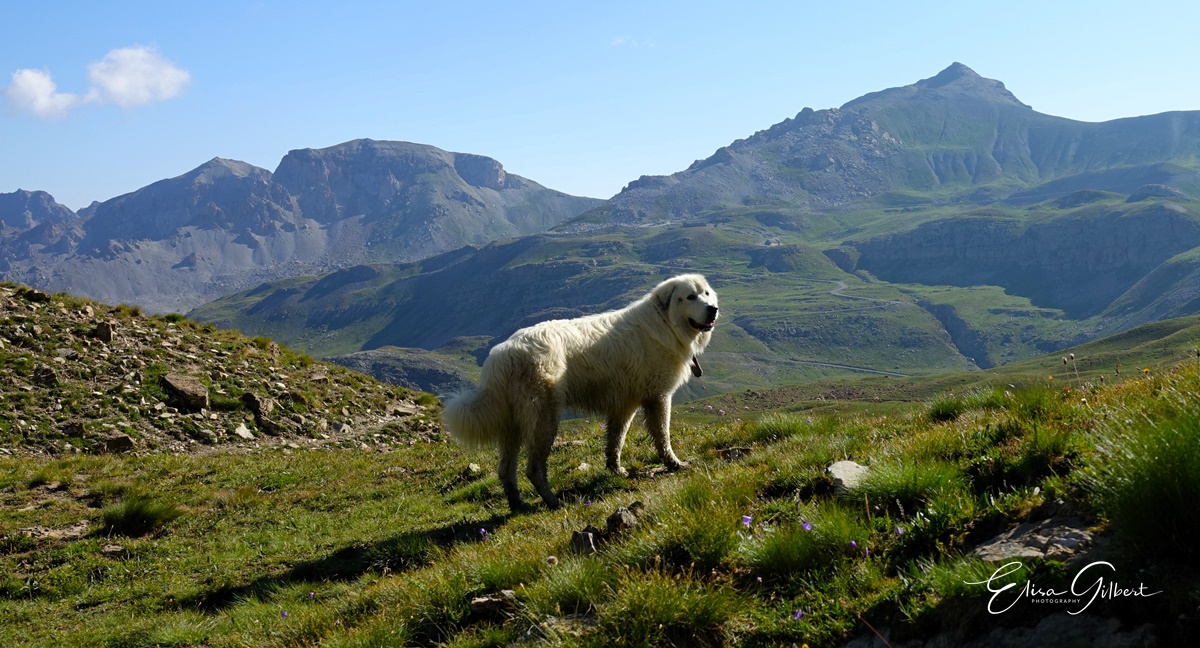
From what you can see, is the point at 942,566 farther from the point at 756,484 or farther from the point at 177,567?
the point at 177,567

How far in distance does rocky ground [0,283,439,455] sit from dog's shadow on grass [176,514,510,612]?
38.2ft

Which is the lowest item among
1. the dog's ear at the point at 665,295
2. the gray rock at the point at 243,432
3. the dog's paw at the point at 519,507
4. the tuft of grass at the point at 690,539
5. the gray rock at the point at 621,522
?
the gray rock at the point at 243,432

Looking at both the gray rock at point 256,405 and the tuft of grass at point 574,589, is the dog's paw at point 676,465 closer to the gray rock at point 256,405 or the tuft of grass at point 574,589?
the tuft of grass at point 574,589

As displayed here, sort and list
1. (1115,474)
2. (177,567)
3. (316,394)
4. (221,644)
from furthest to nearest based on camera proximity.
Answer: (316,394) < (177,567) < (221,644) < (1115,474)

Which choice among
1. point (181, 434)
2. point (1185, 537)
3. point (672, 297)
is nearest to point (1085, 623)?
point (1185, 537)

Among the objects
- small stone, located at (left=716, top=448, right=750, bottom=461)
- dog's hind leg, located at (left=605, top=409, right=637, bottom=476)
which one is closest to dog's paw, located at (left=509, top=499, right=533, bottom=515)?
dog's hind leg, located at (left=605, top=409, right=637, bottom=476)

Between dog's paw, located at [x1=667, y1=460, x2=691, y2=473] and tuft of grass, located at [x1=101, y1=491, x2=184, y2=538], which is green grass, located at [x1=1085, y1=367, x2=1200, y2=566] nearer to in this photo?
dog's paw, located at [x1=667, y1=460, x2=691, y2=473]

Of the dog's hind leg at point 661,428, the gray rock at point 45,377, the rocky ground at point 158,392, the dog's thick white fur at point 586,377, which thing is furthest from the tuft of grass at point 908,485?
the gray rock at point 45,377

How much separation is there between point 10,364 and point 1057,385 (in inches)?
1010

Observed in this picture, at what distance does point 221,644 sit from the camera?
8.30 meters

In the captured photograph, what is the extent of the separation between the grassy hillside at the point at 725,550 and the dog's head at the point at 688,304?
6.57 ft

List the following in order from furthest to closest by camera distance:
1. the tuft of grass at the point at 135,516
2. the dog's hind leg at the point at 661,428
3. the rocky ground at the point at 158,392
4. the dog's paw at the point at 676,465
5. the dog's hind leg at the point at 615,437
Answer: the rocky ground at the point at 158,392 → the dog's hind leg at the point at 615,437 → the tuft of grass at the point at 135,516 → the dog's hind leg at the point at 661,428 → the dog's paw at the point at 676,465

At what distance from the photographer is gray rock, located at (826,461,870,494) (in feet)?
24.2

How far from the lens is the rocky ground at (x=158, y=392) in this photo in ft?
68.9
